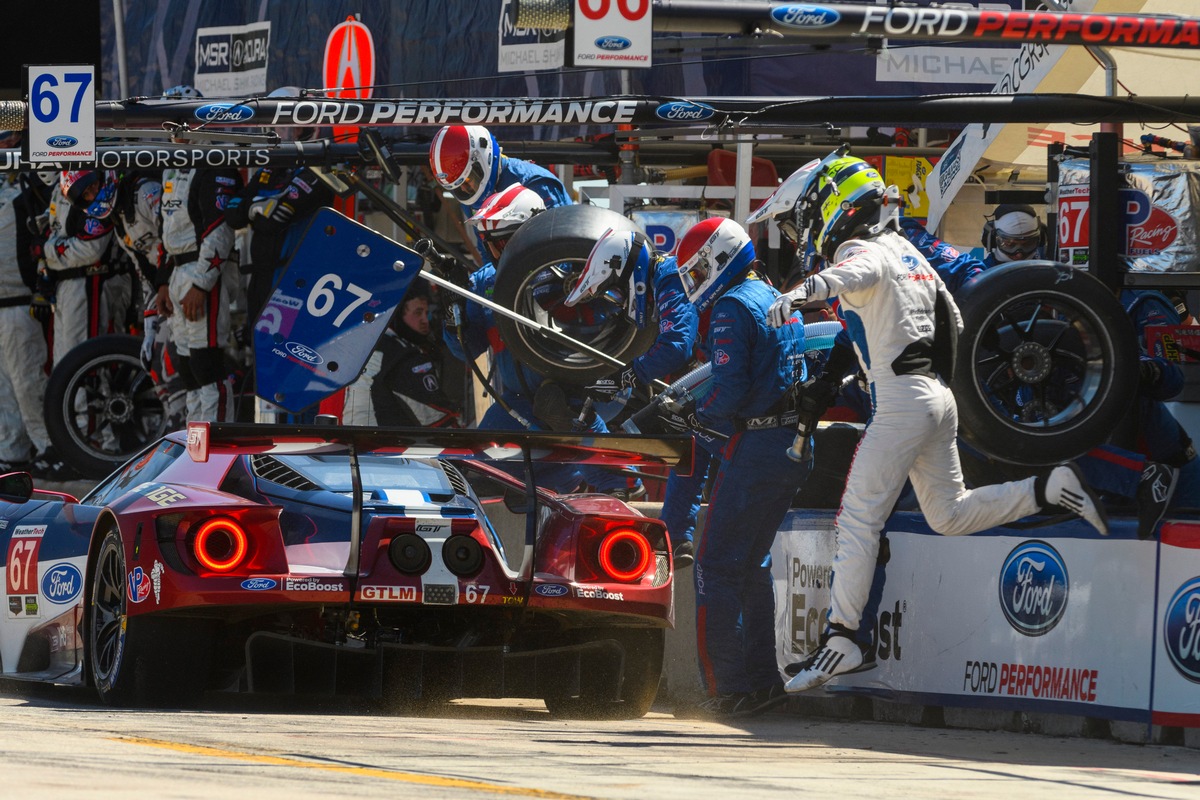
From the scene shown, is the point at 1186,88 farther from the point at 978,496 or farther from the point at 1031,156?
the point at 978,496

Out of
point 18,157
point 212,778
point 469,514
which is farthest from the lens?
point 18,157

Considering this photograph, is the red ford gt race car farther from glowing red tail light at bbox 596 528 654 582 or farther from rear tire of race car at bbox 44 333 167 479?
rear tire of race car at bbox 44 333 167 479

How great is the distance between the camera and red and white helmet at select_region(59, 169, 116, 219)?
13.4m

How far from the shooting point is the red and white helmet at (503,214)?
33.6 ft

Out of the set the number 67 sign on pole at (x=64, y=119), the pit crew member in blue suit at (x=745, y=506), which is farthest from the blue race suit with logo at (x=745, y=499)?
the number 67 sign on pole at (x=64, y=119)

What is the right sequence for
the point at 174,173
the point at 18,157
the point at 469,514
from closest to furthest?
the point at 469,514
the point at 18,157
the point at 174,173

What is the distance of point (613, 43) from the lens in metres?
8.02

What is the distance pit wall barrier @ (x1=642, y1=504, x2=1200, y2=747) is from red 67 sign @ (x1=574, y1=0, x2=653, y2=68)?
7.07 feet

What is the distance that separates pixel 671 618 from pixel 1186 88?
8.14 meters

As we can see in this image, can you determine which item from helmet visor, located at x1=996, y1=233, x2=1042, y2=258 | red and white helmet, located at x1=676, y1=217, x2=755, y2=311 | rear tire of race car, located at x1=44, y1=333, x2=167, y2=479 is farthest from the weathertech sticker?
helmet visor, located at x1=996, y1=233, x2=1042, y2=258

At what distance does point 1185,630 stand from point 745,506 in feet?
6.65

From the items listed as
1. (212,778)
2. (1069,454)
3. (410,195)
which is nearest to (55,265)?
(410,195)

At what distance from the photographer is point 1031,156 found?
13.9 m

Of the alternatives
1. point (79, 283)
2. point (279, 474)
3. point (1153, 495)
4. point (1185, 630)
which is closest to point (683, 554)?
point (279, 474)
